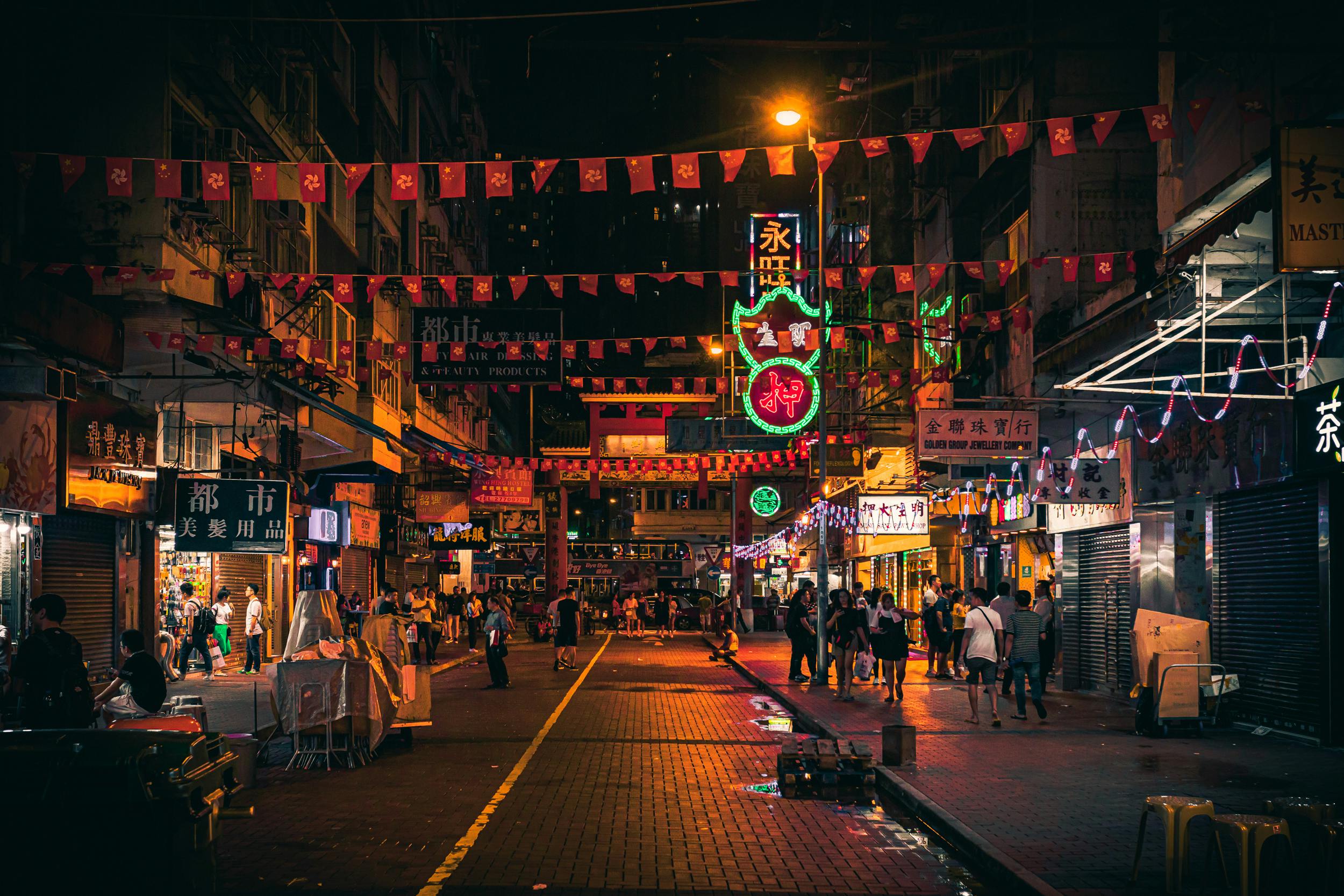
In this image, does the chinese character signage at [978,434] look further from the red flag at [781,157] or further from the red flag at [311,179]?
the red flag at [311,179]

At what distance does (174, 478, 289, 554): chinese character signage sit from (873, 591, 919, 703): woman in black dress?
10287 millimetres

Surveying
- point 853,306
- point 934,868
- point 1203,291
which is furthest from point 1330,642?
point 853,306

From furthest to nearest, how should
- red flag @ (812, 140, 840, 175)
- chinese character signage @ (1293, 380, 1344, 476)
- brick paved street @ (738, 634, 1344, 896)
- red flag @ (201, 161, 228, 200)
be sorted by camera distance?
red flag @ (201, 161, 228, 200) → red flag @ (812, 140, 840, 175) → chinese character signage @ (1293, 380, 1344, 476) → brick paved street @ (738, 634, 1344, 896)

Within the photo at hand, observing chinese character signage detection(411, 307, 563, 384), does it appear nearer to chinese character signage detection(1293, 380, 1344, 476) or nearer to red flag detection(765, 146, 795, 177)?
red flag detection(765, 146, 795, 177)

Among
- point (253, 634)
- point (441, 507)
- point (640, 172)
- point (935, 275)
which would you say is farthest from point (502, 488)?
point (640, 172)

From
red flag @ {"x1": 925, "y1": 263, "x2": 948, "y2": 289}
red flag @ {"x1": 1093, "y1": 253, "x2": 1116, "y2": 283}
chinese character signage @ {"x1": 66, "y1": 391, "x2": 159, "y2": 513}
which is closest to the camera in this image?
red flag @ {"x1": 1093, "y1": 253, "x2": 1116, "y2": 283}

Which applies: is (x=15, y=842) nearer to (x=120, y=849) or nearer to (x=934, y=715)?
(x=120, y=849)

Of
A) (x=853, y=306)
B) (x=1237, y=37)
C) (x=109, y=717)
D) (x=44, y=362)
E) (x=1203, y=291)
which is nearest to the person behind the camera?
(x=109, y=717)

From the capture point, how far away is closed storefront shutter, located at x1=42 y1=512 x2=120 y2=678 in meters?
20.7

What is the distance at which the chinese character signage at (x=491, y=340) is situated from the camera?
2422cm

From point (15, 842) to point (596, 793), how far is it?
649 centimetres

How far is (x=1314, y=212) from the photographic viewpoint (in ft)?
32.2

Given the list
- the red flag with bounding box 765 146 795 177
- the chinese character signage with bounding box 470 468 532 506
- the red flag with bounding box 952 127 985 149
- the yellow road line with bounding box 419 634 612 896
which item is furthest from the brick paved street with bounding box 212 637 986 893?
the chinese character signage with bounding box 470 468 532 506

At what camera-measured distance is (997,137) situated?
85.4 ft
